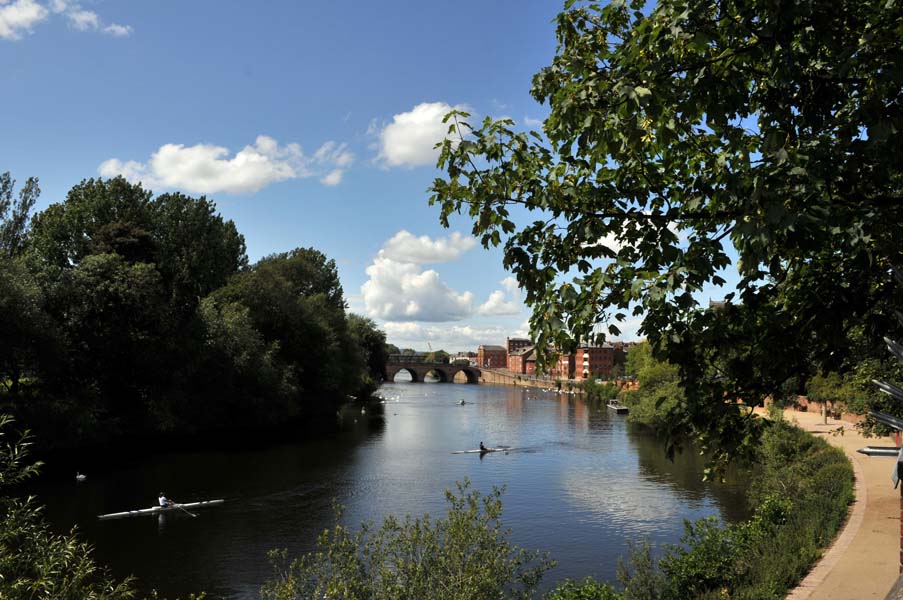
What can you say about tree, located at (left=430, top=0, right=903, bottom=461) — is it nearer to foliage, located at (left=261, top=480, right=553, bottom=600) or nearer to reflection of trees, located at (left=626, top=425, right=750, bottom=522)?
foliage, located at (left=261, top=480, right=553, bottom=600)

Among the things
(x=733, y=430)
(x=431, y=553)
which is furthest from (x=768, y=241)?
(x=431, y=553)

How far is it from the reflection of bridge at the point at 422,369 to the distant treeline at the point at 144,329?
94110mm

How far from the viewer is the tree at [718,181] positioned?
5566mm

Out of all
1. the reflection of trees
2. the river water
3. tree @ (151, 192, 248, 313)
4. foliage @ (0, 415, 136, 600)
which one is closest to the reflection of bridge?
tree @ (151, 192, 248, 313)

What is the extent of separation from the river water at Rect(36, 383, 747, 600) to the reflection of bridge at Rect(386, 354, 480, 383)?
117m

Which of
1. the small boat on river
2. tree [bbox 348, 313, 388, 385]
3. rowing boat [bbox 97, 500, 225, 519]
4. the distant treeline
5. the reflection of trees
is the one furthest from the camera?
tree [bbox 348, 313, 388, 385]

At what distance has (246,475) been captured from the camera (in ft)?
123

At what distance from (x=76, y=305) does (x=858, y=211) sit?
44.8 meters

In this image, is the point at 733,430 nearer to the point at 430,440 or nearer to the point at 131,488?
the point at 131,488

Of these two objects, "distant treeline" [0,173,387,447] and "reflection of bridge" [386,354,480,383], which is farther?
"reflection of bridge" [386,354,480,383]

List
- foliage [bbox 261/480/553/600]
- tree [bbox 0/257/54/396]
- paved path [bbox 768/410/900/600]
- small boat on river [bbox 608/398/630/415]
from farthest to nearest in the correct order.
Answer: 1. small boat on river [bbox 608/398/630/415]
2. tree [bbox 0/257/54/396]
3. paved path [bbox 768/410/900/600]
4. foliage [bbox 261/480/553/600]

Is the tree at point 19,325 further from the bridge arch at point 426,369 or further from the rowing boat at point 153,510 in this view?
the bridge arch at point 426,369

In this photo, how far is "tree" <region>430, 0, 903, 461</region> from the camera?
5.57 metres

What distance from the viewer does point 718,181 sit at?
6.18m
